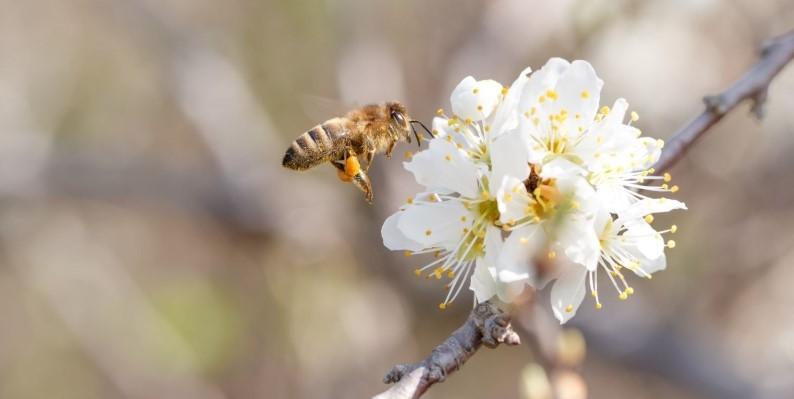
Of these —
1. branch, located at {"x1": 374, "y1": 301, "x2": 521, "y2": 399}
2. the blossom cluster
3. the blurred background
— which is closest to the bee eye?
the blossom cluster

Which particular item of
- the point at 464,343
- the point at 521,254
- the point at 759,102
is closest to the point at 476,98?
the point at 521,254

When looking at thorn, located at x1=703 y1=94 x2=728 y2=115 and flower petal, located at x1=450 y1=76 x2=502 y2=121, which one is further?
thorn, located at x1=703 y1=94 x2=728 y2=115

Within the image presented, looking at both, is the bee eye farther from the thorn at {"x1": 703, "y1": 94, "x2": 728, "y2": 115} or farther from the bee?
the thorn at {"x1": 703, "y1": 94, "x2": 728, "y2": 115}

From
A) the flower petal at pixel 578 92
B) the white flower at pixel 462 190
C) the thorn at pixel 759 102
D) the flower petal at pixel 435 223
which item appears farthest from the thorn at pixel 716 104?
the flower petal at pixel 435 223

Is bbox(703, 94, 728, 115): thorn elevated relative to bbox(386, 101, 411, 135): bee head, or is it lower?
lower

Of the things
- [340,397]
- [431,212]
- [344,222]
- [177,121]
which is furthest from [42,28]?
[431,212]

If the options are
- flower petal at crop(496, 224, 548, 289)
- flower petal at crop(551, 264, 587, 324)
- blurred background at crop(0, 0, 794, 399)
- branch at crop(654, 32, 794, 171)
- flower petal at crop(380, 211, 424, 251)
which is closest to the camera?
flower petal at crop(496, 224, 548, 289)

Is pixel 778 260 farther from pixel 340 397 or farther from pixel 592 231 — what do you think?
pixel 592 231
